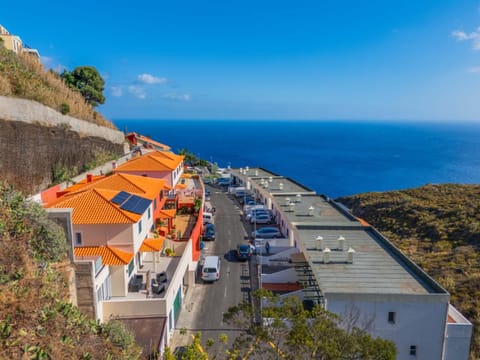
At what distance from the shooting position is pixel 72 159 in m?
30.7

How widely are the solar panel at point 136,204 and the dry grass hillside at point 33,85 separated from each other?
38.0 ft

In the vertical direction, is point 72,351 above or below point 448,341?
above

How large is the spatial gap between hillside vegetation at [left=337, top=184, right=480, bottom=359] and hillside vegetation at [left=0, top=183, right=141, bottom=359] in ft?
60.8

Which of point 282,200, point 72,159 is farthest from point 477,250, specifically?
point 72,159

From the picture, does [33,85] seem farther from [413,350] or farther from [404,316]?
[413,350]

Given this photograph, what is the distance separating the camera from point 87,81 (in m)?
58.1

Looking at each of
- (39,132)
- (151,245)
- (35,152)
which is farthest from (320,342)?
(39,132)

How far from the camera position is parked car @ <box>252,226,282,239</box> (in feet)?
104

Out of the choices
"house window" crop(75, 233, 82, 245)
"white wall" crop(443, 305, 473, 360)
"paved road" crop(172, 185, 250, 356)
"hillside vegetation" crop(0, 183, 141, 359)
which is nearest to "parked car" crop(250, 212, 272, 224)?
"paved road" crop(172, 185, 250, 356)

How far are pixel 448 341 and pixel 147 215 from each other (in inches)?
699

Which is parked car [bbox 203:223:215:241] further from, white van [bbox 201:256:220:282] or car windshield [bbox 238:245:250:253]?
white van [bbox 201:256:220:282]

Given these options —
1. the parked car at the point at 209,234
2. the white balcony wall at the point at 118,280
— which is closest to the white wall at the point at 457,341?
the white balcony wall at the point at 118,280

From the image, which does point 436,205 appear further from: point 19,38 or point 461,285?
point 19,38

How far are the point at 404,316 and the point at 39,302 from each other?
49.9 ft
